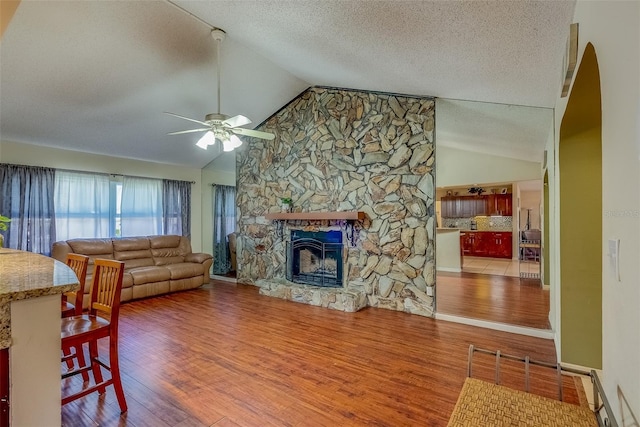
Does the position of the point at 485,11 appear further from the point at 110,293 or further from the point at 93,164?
the point at 93,164

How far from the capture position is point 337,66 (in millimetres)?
3969

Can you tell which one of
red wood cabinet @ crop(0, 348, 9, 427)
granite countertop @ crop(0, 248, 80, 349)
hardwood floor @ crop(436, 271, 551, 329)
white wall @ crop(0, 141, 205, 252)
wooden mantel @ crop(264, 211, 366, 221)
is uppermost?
white wall @ crop(0, 141, 205, 252)

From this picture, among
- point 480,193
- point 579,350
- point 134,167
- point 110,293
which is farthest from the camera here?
point 480,193

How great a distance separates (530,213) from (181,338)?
10.2 metres

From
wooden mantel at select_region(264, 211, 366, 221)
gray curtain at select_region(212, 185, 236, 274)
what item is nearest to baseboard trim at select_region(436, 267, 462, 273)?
wooden mantel at select_region(264, 211, 366, 221)

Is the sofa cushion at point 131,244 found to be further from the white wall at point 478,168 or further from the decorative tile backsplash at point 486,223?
the decorative tile backsplash at point 486,223

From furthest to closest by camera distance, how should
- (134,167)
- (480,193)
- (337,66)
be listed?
(480,193)
(134,167)
(337,66)

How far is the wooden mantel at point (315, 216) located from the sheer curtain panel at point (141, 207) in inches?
96.7

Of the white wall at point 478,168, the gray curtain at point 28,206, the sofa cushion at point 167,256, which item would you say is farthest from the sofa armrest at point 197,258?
the white wall at point 478,168

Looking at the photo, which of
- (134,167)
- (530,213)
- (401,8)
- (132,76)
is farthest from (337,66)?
(530,213)

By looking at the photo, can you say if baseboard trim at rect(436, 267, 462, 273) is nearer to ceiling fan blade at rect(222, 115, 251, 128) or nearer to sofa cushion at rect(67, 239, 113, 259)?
ceiling fan blade at rect(222, 115, 251, 128)

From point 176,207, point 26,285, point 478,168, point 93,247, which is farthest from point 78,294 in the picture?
point 478,168

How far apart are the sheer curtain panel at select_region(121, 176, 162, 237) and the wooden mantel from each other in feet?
8.06

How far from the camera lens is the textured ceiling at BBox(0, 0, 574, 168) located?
235cm
